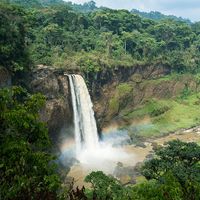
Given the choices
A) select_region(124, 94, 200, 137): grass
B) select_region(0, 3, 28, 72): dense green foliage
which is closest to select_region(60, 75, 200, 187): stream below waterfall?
select_region(124, 94, 200, 137): grass

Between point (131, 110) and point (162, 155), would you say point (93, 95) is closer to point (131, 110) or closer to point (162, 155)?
point (131, 110)

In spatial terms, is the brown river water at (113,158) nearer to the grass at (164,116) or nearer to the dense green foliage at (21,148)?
the grass at (164,116)

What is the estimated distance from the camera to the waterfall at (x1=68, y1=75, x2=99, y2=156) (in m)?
41.2

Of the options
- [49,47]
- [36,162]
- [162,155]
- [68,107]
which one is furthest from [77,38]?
[36,162]

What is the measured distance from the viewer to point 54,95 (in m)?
37.8

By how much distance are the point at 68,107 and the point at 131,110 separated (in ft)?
44.7

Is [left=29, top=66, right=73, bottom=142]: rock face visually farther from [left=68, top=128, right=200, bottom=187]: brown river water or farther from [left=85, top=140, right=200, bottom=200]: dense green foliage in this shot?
[left=85, top=140, right=200, bottom=200]: dense green foliage

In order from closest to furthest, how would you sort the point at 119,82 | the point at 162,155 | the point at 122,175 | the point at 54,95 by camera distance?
the point at 162,155 → the point at 122,175 → the point at 54,95 → the point at 119,82

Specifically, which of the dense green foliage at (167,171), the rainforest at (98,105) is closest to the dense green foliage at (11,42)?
the rainforest at (98,105)

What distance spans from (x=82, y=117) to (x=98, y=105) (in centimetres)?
522

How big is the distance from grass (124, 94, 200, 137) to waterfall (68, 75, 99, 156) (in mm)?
6791

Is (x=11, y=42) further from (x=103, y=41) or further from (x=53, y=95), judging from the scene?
(x=103, y=41)

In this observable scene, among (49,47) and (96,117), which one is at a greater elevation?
(49,47)

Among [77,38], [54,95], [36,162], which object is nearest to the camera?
[36,162]
